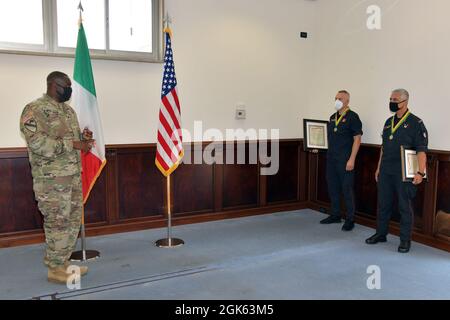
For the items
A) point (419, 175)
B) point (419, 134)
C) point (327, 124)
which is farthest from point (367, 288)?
point (327, 124)

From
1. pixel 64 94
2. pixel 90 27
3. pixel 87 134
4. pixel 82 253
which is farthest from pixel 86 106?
pixel 82 253

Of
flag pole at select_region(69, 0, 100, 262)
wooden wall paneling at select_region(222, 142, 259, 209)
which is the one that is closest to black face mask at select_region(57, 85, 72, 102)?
flag pole at select_region(69, 0, 100, 262)

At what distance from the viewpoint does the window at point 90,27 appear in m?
4.16

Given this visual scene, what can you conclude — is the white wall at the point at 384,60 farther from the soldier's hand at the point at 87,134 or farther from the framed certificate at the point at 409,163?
the soldier's hand at the point at 87,134

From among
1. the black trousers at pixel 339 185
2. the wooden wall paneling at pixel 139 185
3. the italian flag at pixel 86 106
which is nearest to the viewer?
the italian flag at pixel 86 106

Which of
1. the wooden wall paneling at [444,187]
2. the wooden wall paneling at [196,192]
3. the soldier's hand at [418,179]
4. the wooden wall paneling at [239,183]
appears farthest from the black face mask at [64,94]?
the wooden wall paneling at [444,187]

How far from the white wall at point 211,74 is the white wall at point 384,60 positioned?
29 centimetres

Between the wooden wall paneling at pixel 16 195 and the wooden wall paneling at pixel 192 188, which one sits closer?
the wooden wall paneling at pixel 16 195

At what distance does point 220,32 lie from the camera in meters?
5.20

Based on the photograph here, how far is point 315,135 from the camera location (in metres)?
5.34

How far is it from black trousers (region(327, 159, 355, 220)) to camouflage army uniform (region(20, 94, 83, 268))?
294 cm

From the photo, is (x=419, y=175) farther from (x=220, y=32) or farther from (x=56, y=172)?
(x=56, y=172)

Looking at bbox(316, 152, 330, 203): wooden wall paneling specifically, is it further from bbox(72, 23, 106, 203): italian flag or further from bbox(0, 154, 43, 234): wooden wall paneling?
bbox(0, 154, 43, 234): wooden wall paneling

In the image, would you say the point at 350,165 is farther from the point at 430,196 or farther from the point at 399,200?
the point at 430,196
